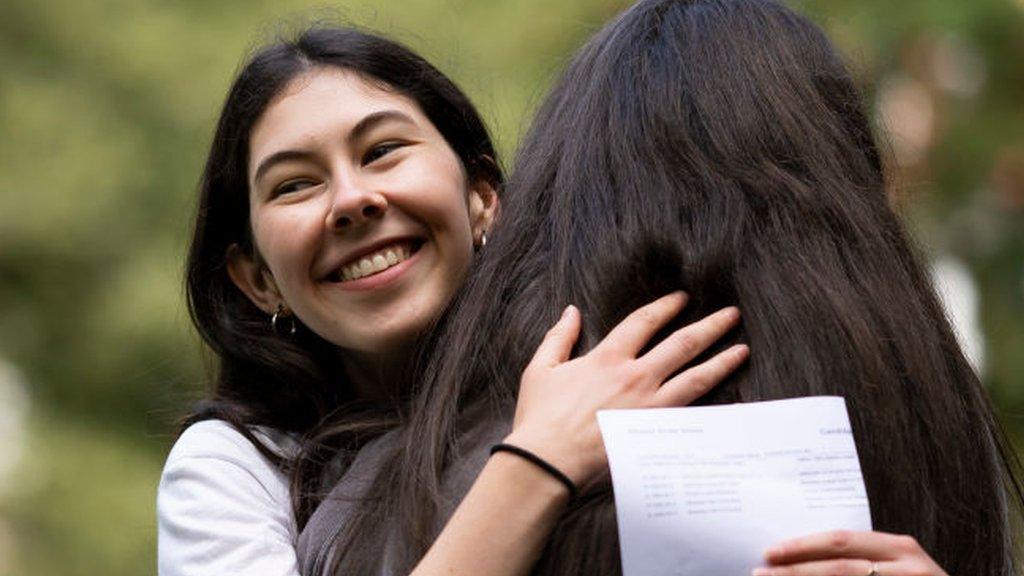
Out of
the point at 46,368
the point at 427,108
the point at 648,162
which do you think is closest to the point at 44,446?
the point at 46,368

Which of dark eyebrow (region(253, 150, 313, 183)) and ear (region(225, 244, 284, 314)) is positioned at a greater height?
dark eyebrow (region(253, 150, 313, 183))

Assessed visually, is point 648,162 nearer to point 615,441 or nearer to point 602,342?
point 602,342

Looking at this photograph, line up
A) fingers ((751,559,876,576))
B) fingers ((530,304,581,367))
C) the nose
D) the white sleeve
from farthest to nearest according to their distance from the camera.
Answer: the nose → the white sleeve → fingers ((530,304,581,367)) → fingers ((751,559,876,576))

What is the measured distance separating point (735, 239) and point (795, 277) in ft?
0.32

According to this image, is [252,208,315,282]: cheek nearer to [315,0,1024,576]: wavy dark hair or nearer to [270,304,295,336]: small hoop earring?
[270,304,295,336]: small hoop earring

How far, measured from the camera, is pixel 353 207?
3193 millimetres

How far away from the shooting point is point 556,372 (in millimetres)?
2656

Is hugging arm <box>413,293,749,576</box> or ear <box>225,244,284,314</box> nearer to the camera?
hugging arm <box>413,293,749,576</box>

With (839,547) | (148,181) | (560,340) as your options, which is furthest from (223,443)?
(148,181)

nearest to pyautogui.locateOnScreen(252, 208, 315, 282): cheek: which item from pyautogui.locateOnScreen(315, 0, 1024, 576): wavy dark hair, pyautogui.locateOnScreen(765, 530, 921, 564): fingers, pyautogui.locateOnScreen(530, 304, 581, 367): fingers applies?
pyautogui.locateOnScreen(315, 0, 1024, 576): wavy dark hair

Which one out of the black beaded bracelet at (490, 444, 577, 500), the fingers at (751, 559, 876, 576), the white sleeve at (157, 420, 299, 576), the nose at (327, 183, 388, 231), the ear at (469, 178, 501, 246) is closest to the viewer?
the fingers at (751, 559, 876, 576)

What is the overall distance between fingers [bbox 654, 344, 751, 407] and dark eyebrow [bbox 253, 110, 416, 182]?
35.6 inches

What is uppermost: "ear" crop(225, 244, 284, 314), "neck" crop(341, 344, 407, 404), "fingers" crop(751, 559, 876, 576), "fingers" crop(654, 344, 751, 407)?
"fingers" crop(654, 344, 751, 407)

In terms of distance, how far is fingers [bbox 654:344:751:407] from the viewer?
2594 millimetres
